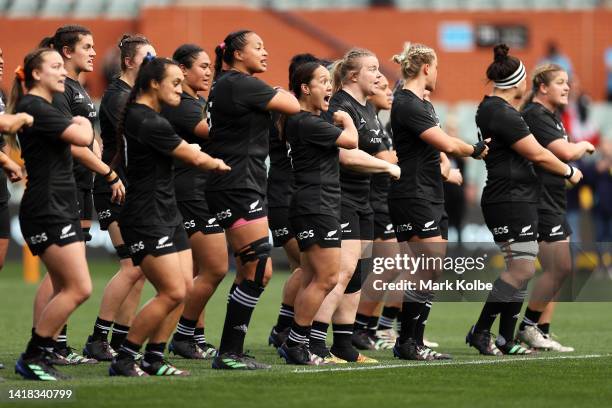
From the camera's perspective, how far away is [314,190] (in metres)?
9.59

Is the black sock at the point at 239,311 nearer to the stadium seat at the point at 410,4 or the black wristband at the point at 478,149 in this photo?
the black wristband at the point at 478,149

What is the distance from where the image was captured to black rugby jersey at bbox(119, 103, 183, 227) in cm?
855

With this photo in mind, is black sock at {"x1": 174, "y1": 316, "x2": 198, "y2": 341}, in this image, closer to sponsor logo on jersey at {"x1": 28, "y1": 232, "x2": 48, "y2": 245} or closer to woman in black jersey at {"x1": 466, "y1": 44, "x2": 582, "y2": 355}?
sponsor logo on jersey at {"x1": 28, "y1": 232, "x2": 48, "y2": 245}

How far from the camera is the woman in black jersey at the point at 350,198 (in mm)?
9992

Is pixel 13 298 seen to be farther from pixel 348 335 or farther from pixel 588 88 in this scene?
pixel 588 88

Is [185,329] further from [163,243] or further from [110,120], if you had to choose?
[163,243]

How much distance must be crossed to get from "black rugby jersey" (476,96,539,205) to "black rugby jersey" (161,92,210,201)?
7.68 ft

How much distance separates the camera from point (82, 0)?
1003 inches

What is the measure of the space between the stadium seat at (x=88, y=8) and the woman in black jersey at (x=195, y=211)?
14904 mm

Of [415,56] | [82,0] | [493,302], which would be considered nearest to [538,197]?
[493,302]

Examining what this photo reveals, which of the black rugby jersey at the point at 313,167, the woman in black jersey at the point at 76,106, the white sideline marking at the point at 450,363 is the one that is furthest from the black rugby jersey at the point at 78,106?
the white sideline marking at the point at 450,363

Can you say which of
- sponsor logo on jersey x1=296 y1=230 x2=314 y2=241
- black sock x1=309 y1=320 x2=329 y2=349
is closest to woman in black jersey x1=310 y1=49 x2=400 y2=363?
black sock x1=309 y1=320 x2=329 y2=349

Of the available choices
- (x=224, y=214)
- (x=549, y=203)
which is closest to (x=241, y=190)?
(x=224, y=214)

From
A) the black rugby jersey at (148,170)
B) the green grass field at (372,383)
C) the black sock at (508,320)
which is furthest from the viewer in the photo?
the black sock at (508,320)
